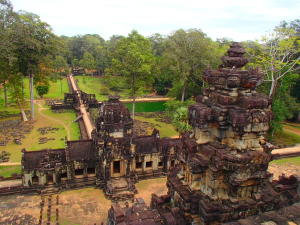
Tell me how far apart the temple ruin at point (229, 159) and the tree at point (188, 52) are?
28.6 meters

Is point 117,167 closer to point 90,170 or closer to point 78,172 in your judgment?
point 90,170

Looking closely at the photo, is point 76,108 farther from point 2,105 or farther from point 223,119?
point 223,119

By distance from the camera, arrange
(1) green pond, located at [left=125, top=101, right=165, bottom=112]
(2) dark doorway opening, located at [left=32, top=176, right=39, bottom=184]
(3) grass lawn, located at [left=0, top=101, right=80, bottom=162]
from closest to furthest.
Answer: (2) dark doorway opening, located at [left=32, top=176, right=39, bottom=184] < (3) grass lawn, located at [left=0, top=101, right=80, bottom=162] < (1) green pond, located at [left=125, top=101, right=165, bottom=112]

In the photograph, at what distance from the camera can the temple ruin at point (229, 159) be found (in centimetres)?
1031

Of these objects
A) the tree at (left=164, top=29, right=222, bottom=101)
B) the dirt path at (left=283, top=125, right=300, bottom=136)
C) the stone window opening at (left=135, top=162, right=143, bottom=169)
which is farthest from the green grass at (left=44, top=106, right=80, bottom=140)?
the dirt path at (left=283, top=125, right=300, bottom=136)

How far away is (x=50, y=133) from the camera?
3381 cm

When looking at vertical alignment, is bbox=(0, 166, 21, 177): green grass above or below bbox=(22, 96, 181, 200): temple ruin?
below

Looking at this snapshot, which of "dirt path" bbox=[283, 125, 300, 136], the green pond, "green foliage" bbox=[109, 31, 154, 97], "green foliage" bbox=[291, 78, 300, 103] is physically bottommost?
"dirt path" bbox=[283, 125, 300, 136]

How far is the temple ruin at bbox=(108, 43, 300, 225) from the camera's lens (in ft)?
33.8

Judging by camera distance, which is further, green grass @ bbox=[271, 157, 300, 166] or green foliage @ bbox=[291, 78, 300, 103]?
green foliage @ bbox=[291, 78, 300, 103]

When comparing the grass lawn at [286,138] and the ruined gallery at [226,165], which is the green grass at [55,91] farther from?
the ruined gallery at [226,165]

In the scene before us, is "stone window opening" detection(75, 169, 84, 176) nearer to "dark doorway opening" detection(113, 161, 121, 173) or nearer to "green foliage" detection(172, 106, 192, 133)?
"dark doorway opening" detection(113, 161, 121, 173)

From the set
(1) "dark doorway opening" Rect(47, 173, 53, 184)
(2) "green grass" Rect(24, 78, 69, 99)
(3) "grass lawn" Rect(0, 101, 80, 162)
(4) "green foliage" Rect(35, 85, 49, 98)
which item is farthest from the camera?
(2) "green grass" Rect(24, 78, 69, 99)

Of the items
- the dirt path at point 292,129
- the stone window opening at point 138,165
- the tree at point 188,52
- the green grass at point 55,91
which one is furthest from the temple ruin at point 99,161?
the green grass at point 55,91
